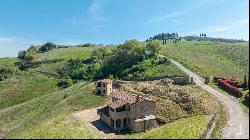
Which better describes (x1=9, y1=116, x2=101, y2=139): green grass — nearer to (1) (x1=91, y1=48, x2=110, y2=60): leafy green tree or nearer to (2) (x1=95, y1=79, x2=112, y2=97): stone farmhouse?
(2) (x1=95, y1=79, x2=112, y2=97): stone farmhouse

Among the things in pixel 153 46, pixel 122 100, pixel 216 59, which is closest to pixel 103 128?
pixel 122 100

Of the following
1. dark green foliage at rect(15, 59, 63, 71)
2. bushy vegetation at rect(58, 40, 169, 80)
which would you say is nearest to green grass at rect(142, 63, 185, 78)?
bushy vegetation at rect(58, 40, 169, 80)

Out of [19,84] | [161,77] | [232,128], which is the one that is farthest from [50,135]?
[19,84]

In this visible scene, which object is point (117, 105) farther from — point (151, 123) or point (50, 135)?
point (50, 135)

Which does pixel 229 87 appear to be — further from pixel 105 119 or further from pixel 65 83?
pixel 65 83

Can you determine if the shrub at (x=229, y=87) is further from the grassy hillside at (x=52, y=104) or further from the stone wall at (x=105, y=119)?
the stone wall at (x=105, y=119)
